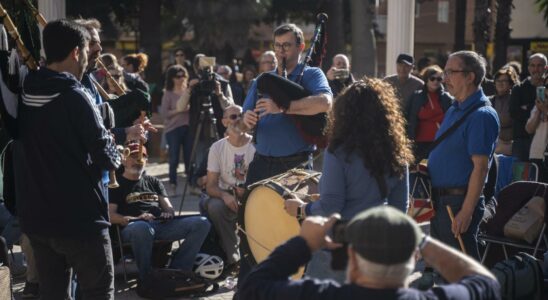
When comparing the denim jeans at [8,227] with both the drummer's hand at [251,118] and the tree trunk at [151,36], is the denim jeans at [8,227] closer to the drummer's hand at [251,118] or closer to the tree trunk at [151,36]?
the drummer's hand at [251,118]

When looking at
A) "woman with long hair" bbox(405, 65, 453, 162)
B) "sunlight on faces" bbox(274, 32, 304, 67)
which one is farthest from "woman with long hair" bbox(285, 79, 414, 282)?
"woman with long hair" bbox(405, 65, 453, 162)

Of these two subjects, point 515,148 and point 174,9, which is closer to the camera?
point 515,148

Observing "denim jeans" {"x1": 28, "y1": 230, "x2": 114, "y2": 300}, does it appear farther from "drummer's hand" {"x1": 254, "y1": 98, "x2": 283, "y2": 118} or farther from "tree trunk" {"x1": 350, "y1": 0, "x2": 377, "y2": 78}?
"tree trunk" {"x1": 350, "y1": 0, "x2": 377, "y2": 78}

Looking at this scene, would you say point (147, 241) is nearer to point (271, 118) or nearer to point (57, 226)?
point (271, 118)

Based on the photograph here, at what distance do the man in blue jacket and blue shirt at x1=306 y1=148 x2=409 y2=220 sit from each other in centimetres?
105

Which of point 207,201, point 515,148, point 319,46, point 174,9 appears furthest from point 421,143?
point 174,9

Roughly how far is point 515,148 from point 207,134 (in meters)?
5.36

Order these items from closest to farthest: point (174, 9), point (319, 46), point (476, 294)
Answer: point (476, 294) → point (319, 46) → point (174, 9)

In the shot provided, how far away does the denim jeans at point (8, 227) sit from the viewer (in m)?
6.68

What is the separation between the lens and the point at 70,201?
388 cm

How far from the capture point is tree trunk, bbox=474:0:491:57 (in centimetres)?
1538

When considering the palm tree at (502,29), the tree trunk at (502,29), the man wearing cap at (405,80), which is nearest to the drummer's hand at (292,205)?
the man wearing cap at (405,80)

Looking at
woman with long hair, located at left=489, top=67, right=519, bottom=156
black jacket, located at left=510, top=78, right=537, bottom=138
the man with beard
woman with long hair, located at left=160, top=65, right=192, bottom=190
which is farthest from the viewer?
woman with long hair, located at left=160, top=65, right=192, bottom=190

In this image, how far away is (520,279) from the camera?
514cm
